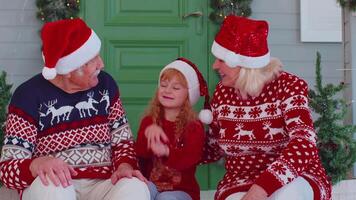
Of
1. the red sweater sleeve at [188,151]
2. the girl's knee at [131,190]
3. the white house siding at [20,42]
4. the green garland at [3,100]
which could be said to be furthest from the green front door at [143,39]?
the girl's knee at [131,190]

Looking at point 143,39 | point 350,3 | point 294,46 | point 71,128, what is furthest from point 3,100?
point 294,46

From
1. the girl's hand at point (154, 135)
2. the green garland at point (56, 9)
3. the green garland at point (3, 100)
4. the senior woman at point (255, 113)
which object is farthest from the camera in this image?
the green garland at point (56, 9)

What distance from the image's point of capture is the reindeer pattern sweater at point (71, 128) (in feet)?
6.57

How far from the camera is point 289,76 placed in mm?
2070

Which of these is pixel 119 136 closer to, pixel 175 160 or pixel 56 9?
pixel 175 160

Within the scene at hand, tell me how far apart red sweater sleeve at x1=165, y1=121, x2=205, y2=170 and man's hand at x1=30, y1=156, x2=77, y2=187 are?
531 millimetres

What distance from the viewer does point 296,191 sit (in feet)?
6.06

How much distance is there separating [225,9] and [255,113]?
1.78 meters

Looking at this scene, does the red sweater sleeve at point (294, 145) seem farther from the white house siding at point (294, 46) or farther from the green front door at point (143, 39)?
the white house siding at point (294, 46)

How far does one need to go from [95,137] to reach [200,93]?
55 cm

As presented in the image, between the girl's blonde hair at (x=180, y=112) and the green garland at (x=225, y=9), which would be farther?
the green garland at (x=225, y=9)

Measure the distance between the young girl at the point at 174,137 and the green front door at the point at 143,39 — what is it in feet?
4.57

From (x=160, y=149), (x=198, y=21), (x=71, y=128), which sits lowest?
(x=160, y=149)

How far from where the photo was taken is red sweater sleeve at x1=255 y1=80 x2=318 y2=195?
6.04ft
